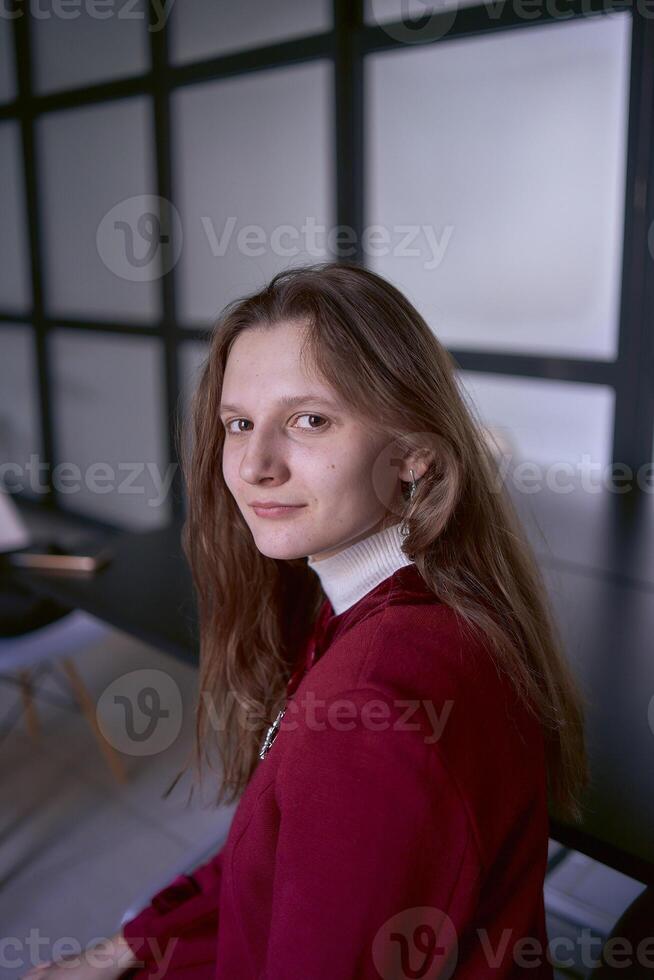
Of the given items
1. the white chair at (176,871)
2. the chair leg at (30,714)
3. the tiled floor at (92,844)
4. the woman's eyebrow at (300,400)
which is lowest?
the tiled floor at (92,844)

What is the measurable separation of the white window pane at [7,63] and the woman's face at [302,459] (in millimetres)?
4436

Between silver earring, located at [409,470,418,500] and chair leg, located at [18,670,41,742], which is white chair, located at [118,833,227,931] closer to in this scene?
silver earring, located at [409,470,418,500]

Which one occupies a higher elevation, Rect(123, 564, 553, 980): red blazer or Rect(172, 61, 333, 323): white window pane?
Rect(172, 61, 333, 323): white window pane

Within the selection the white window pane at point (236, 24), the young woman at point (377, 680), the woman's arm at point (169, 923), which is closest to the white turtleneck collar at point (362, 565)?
the young woman at point (377, 680)

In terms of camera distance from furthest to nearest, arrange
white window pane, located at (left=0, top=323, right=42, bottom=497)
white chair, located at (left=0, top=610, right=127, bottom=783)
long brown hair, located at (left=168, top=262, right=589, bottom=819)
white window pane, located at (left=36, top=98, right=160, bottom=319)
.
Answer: white window pane, located at (left=0, top=323, right=42, bottom=497), white window pane, located at (left=36, top=98, right=160, bottom=319), white chair, located at (left=0, top=610, right=127, bottom=783), long brown hair, located at (left=168, top=262, right=589, bottom=819)

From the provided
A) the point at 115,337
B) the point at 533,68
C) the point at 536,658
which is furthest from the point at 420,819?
the point at 115,337

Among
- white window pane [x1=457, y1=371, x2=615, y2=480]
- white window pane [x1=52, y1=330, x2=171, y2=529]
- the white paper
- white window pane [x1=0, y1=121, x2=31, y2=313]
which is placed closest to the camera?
the white paper

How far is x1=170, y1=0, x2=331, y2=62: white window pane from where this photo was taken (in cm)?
334

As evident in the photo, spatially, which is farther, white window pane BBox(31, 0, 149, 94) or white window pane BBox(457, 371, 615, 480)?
white window pane BBox(31, 0, 149, 94)

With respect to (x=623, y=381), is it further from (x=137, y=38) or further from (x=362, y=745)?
(x=137, y=38)

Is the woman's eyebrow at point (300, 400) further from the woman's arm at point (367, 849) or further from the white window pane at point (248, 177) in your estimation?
the white window pane at point (248, 177)

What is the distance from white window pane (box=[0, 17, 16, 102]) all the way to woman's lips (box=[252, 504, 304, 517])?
4.52 metres

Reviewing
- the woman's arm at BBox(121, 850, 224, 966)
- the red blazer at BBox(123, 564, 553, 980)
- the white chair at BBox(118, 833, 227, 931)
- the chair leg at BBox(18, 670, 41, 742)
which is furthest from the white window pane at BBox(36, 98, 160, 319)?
the red blazer at BBox(123, 564, 553, 980)

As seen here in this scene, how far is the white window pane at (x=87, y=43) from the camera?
399 cm
